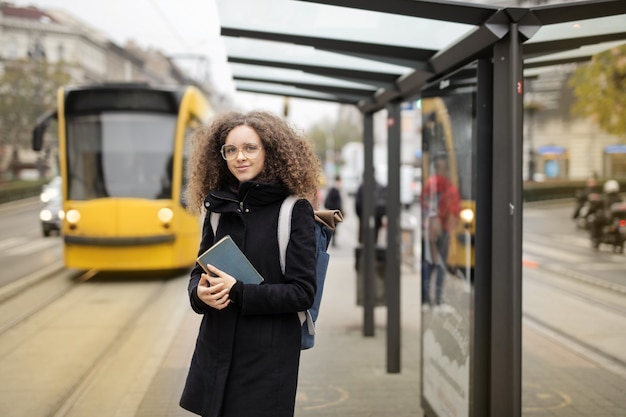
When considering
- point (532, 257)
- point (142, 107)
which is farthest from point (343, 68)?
point (532, 257)

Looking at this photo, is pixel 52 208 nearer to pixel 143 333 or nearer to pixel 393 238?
pixel 143 333

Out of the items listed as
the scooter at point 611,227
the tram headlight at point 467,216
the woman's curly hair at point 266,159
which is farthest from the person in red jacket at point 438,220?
the scooter at point 611,227

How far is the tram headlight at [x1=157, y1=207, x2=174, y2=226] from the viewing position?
11.6 m

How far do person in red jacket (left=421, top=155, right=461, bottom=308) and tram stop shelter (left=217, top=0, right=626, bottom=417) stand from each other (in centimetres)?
10

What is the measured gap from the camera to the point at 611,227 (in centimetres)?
1355

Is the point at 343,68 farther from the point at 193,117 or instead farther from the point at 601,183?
the point at 601,183

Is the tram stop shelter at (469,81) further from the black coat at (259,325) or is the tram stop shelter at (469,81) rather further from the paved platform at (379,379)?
the black coat at (259,325)

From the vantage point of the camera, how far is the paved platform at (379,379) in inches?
202

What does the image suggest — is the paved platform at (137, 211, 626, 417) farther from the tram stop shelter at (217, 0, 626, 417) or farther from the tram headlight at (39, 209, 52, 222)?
the tram headlight at (39, 209, 52, 222)

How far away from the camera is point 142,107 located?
38.0 feet

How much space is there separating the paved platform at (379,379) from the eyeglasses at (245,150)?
9.05 feet

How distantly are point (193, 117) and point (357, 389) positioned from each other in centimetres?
787

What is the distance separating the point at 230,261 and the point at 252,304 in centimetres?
16

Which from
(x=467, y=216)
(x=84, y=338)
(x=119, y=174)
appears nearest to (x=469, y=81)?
(x=467, y=216)
